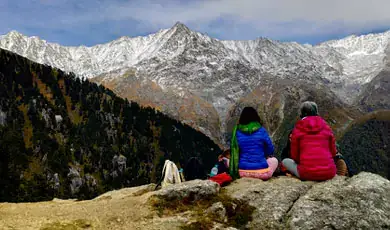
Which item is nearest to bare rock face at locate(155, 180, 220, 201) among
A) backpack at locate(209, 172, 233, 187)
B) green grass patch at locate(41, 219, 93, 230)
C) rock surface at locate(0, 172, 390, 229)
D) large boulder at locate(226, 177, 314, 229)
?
rock surface at locate(0, 172, 390, 229)

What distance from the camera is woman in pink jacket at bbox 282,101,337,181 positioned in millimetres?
17719

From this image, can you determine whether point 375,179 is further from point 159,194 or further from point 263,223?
point 159,194

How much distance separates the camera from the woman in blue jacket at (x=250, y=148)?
19397mm

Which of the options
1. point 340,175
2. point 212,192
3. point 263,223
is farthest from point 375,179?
point 212,192

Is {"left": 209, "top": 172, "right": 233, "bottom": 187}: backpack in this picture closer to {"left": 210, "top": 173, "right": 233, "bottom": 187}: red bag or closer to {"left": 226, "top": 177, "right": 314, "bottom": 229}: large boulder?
{"left": 210, "top": 173, "right": 233, "bottom": 187}: red bag

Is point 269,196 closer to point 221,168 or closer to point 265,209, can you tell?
point 265,209

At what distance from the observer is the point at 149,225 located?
14250 millimetres

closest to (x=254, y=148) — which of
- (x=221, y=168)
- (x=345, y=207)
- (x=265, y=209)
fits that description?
(x=221, y=168)

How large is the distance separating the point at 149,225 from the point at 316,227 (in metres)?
6.68

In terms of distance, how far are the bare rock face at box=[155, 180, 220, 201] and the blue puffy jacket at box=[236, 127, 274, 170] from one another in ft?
9.80

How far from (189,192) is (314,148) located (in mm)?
6384

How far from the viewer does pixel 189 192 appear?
16891 mm

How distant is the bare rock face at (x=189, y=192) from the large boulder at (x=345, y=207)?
12.5 ft

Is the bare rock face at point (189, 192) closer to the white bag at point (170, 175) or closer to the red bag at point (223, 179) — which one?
the red bag at point (223, 179)
